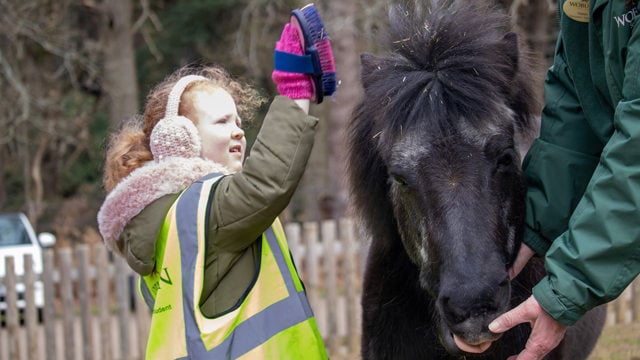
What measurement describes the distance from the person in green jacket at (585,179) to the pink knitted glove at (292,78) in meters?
0.89

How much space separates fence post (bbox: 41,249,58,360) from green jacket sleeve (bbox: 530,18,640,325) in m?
6.95

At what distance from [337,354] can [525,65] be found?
19.8 feet

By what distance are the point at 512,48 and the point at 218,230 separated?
1297 millimetres

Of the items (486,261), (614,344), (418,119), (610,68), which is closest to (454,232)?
(486,261)

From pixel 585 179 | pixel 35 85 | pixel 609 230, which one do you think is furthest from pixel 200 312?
pixel 35 85

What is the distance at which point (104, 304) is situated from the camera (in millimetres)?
8516

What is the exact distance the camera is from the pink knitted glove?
2.76 metres

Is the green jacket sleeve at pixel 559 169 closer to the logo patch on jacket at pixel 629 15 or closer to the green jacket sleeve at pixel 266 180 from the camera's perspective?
the logo patch on jacket at pixel 629 15

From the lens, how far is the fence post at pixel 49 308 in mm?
8312

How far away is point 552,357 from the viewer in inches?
126

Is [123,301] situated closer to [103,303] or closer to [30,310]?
[103,303]

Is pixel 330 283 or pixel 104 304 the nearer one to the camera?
pixel 104 304

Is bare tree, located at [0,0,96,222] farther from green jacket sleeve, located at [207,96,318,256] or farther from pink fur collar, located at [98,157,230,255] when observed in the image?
green jacket sleeve, located at [207,96,318,256]

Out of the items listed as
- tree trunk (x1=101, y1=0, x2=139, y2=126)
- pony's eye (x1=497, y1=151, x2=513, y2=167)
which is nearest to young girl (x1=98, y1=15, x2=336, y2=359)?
pony's eye (x1=497, y1=151, x2=513, y2=167)
